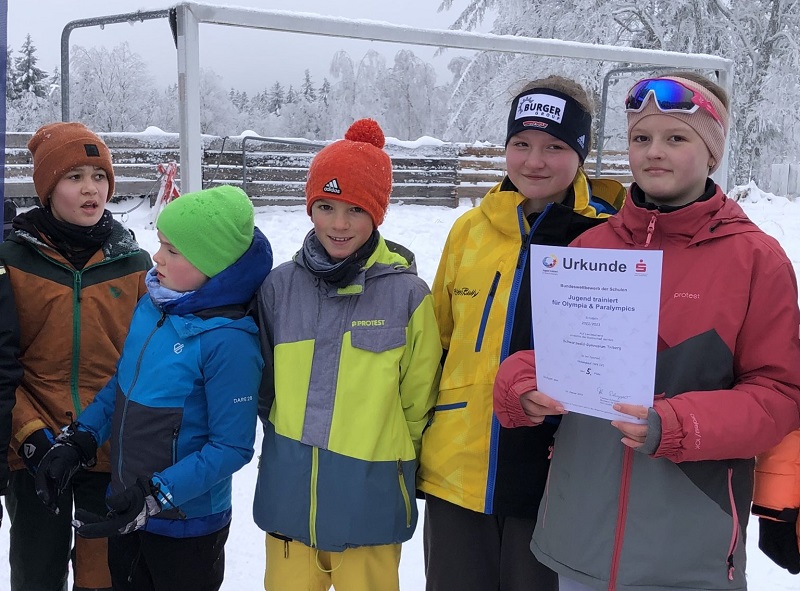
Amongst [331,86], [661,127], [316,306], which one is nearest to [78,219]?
[316,306]

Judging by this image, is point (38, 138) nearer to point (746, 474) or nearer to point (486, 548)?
point (486, 548)

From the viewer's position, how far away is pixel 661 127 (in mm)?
1508

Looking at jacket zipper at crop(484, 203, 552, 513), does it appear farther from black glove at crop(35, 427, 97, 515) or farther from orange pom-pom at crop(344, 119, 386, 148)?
black glove at crop(35, 427, 97, 515)

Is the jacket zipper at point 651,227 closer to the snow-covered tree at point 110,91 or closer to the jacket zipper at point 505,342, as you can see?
the jacket zipper at point 505,342

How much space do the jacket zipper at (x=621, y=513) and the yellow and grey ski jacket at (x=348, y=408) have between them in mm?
571

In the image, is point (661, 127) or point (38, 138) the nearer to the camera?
point (661, 127)

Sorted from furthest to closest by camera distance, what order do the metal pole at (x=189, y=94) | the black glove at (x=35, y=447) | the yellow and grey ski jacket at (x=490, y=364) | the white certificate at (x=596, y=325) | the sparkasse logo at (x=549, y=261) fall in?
the metal pole at (x=189, y=94), the black glove at (x=35, y=447), the yellow and grey ski jacket at (x=490, y=364), the sparkasse logo at (x=549, y=261), the white certificate at (x=596, y=325)

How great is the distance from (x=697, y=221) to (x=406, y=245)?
553cm

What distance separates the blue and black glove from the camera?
1.51 m

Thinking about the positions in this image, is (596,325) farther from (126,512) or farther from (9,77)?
(9,77)

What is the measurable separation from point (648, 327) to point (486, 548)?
83 centimetres

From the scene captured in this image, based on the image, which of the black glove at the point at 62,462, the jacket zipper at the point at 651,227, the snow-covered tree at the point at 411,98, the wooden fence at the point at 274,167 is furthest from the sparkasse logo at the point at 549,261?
the wooden fence at the point at 274,167

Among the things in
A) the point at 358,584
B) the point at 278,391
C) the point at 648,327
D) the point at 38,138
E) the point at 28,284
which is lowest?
the point at 358,584

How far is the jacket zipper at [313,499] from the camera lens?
5.90 ft
